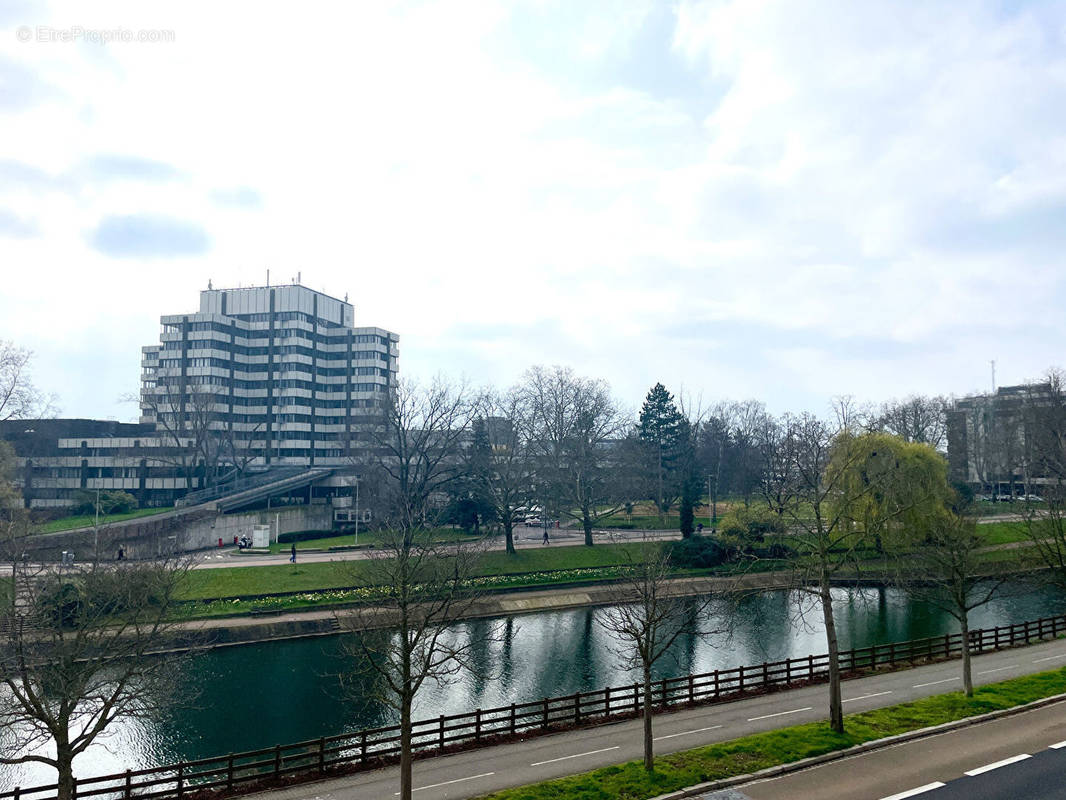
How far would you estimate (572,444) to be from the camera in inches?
2655

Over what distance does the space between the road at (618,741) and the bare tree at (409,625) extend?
1506mm

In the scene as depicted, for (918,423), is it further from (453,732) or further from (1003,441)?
(453,732)

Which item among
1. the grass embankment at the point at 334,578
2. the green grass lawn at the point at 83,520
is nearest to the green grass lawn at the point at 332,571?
the grass embankment at the point at 334,578

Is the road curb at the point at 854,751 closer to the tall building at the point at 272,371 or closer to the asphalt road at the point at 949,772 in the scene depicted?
the asphalt road at the point at 949,772

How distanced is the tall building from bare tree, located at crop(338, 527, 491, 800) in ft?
182

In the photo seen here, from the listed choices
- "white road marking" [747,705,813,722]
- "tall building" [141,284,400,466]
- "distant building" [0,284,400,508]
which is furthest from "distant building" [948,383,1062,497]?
"tall building" [141,284,400,466]

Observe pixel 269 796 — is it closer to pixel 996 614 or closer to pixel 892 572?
pixel 996 614

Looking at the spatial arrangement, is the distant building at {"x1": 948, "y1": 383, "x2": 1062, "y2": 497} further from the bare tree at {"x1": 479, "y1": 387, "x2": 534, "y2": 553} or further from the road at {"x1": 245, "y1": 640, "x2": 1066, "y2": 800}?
the road at {"x1": 245, "y1": 640, "x2": 1066, "y2": 800}

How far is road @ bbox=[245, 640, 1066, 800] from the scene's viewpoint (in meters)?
17.6

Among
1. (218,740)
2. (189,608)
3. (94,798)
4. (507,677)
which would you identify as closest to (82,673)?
(94,798)

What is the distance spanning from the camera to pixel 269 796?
17.5 meters

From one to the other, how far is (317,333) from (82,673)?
92.1 meters

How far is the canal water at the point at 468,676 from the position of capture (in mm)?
25406

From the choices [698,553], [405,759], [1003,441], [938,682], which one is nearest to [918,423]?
[1003,441]
